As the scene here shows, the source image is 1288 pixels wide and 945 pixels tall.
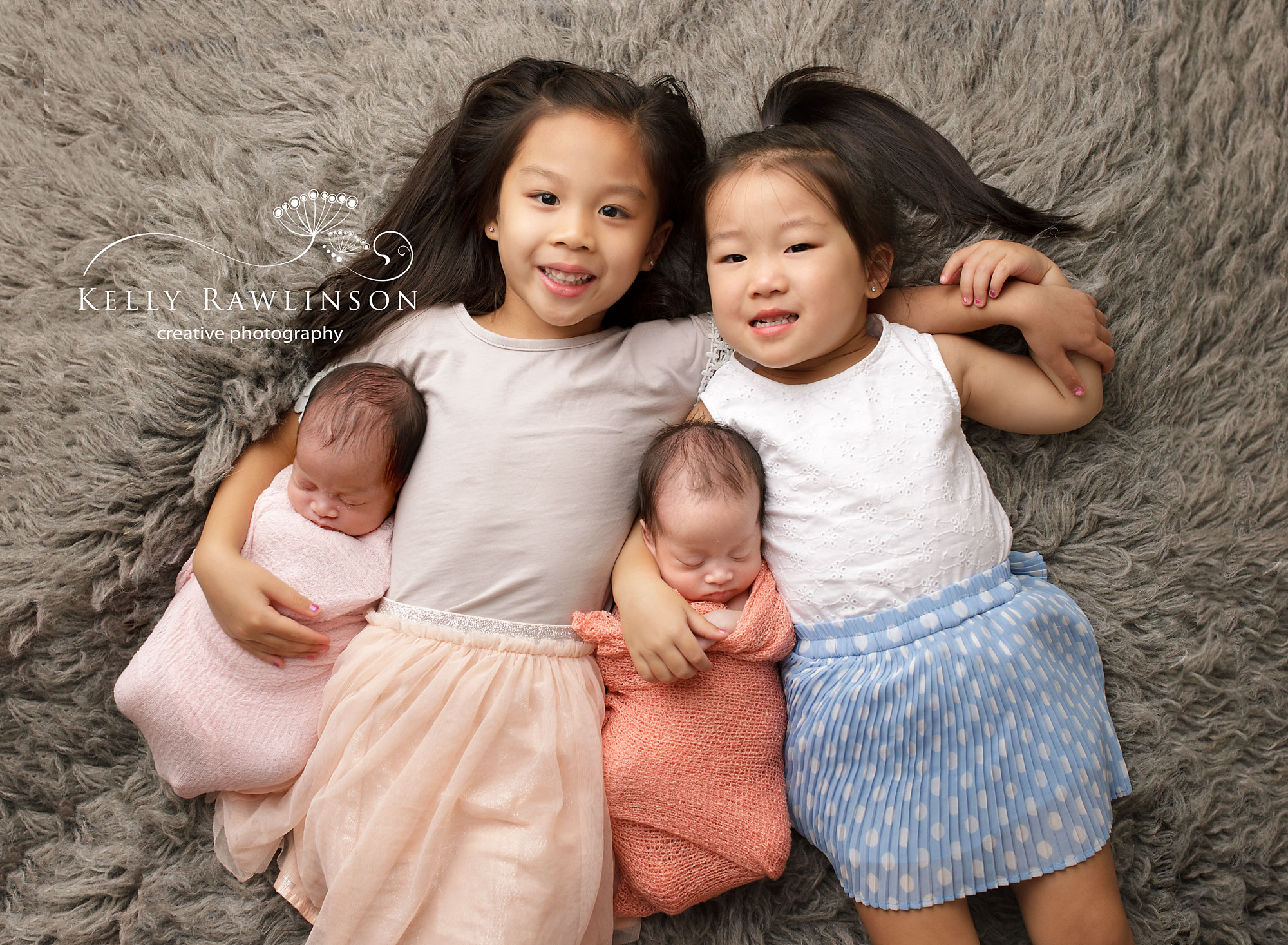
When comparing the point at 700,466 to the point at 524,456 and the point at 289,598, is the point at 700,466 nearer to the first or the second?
the point at 524,456

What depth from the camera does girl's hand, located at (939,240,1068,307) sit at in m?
1.30

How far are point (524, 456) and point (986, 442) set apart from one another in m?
0.78

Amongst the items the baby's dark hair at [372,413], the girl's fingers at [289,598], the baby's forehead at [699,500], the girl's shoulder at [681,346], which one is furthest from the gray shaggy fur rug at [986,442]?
the baby's forehead at [699,500]

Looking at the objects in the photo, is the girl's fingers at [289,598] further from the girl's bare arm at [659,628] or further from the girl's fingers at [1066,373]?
the girl's fingers at [1066,373]

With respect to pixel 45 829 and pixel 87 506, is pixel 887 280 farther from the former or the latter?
pixel 45 829

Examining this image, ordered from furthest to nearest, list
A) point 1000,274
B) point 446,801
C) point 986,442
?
point 986,442, point 1000,274, point 446,801

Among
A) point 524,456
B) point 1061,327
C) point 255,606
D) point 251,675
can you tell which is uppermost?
point 1061,327

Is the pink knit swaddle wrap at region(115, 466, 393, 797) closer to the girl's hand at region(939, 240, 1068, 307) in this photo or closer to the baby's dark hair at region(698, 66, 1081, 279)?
the baby's dark hair at region(698, 66, 1081, 279)

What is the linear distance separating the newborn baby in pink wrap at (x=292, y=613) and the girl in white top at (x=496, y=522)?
0.13ft

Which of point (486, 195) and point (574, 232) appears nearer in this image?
point (574, 232)

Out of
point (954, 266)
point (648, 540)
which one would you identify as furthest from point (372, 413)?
point (954, 266)

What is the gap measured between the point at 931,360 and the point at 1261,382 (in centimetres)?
54

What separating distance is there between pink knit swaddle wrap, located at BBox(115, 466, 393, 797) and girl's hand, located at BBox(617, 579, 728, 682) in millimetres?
440

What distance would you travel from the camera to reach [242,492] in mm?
1365
